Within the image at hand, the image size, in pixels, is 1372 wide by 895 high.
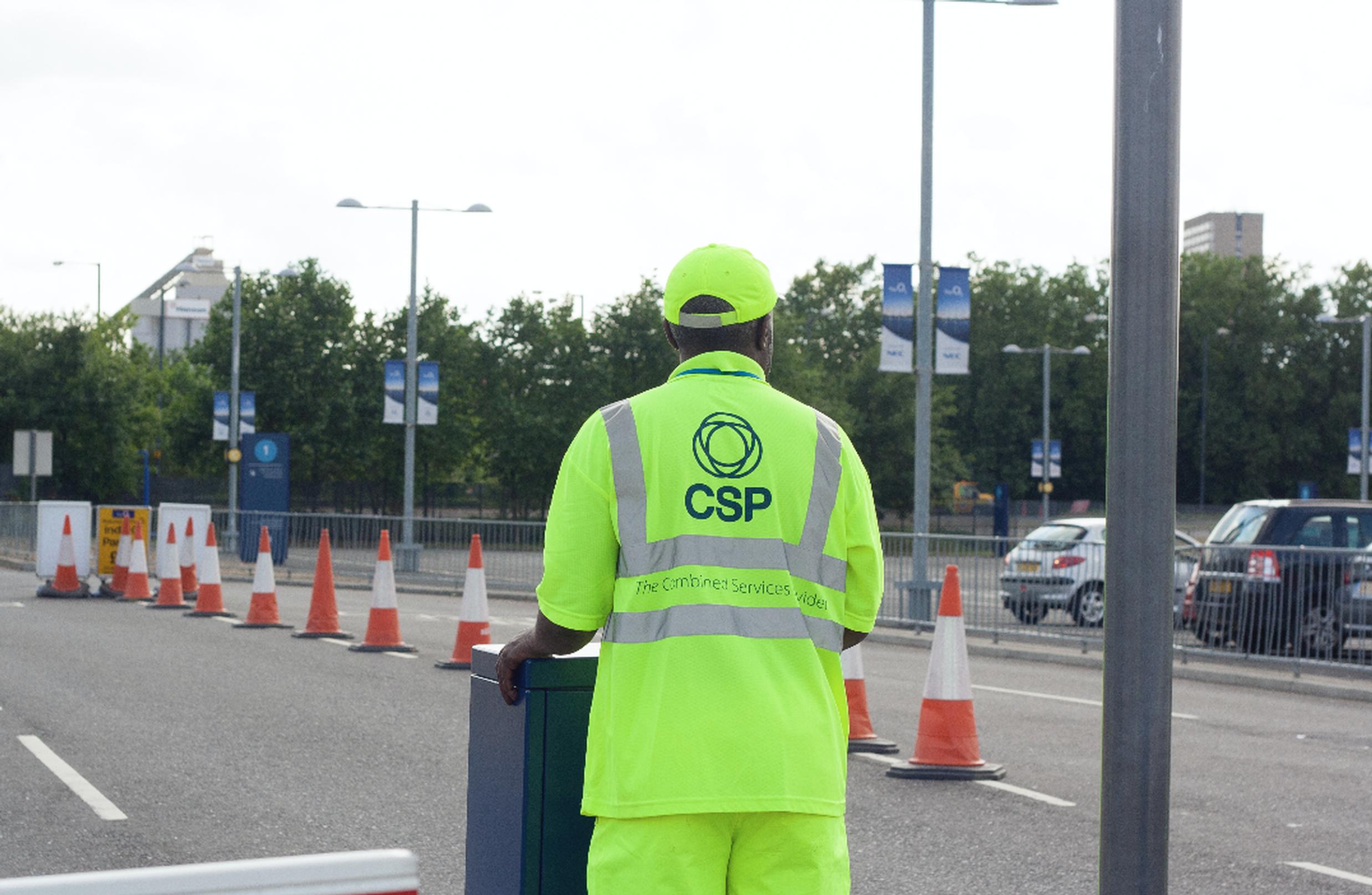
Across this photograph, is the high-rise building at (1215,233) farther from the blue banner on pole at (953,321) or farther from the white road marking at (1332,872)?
the white road marking at (1332,872)

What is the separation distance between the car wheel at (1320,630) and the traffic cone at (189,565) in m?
13.0

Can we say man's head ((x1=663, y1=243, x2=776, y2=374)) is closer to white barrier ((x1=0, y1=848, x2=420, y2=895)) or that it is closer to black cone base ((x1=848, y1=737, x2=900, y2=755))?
white barrier ((x1=0, y1=848, x2=420, y2=895))

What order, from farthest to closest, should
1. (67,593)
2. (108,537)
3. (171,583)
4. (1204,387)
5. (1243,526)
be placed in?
(1204,387), (108,537), (67,593), (171,583), (1243,526)

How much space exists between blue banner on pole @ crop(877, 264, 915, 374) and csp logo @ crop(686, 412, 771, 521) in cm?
1721

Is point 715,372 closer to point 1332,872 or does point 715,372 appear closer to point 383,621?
point 1332,872

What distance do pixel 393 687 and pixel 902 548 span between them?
29.8 feet

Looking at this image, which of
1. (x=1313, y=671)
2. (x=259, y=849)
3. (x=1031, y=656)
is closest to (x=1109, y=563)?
(x=259, y=849)

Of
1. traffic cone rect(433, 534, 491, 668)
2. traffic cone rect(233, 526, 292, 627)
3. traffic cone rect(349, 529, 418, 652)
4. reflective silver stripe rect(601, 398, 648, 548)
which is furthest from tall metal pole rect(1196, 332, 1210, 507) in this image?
reflective silver stripe rect(601, 398, 648, 548)

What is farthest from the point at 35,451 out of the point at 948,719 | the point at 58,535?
the point at 948,719

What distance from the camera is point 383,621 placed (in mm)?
14789

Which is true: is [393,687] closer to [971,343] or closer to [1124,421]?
[1124,421]

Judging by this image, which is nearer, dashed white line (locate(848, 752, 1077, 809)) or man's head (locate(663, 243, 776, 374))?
man's head (locate(663, 243, 776, 374))

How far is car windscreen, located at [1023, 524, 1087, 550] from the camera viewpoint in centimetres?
1836

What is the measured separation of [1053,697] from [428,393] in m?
20.8
